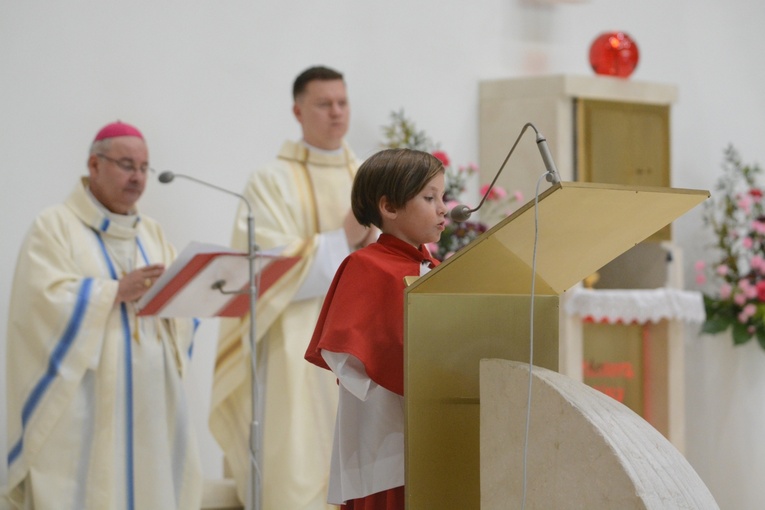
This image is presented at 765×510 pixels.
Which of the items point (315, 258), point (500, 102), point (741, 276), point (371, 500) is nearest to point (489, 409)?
point (371, 500)

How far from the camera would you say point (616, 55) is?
25.4 ft

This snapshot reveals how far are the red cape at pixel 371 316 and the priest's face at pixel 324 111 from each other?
280 centimetres

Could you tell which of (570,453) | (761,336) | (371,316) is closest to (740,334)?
(761,336)

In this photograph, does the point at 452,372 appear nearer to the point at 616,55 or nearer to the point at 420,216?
the point at 420,216

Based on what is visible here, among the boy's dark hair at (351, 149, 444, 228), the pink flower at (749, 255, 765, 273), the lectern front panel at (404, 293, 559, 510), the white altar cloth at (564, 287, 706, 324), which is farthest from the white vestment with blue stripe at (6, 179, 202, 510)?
the pink flower at (749, 255, 765, 273)

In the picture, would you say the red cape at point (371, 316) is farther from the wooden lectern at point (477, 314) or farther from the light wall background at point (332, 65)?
the light wall background at point (332, 65)

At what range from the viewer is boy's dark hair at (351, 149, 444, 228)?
2.99 metres

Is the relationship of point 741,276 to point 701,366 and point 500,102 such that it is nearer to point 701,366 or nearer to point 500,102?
point 701,366

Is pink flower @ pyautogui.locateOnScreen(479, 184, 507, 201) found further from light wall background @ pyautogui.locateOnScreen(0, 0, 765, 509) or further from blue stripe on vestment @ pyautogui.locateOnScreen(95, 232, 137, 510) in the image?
blue stripe on vestment @ pyautogui.locateOnScreen(95, 232, 137, 510)

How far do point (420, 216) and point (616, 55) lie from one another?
511 cm

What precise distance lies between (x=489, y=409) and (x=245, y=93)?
15.3 ft

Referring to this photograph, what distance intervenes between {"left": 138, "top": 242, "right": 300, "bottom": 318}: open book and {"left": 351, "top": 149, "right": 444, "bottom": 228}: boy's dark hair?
1.51m

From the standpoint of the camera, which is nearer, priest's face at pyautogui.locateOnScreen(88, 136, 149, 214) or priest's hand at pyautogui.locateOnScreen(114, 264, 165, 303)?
priest's hand at pyautogui.locateOnScreen(114, 264, 165, 303)

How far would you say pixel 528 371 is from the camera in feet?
8.07
